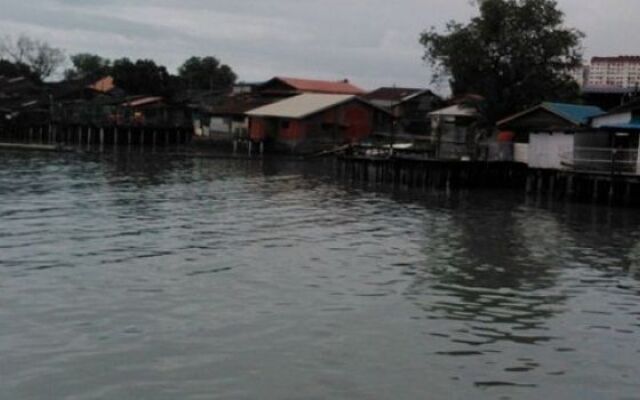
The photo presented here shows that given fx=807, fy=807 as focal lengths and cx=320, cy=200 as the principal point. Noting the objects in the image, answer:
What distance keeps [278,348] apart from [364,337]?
152 centimetres

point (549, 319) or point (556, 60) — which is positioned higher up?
point (556, 60)

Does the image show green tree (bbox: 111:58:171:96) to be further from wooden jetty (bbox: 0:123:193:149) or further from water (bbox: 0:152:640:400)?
water (bbox: 0:152:640:400)

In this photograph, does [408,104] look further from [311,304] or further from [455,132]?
[311,304]

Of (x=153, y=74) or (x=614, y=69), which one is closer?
(x=614, y=69)

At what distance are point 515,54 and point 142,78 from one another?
6139cm

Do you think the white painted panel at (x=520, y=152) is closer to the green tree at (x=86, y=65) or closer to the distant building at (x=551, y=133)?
the distant building at (x=551, y=133)

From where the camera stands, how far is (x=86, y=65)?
13012 cm

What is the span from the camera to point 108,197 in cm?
3341

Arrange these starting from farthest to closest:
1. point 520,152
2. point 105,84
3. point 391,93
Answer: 1. point 105,84
2. point 391,93
3. point 520,152

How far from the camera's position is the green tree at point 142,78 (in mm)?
102500

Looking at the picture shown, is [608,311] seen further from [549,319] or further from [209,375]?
[209,375]

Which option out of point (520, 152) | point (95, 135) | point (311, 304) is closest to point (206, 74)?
point (95, 135)

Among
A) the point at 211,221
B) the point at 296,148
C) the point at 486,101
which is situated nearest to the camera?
the point at 211,221

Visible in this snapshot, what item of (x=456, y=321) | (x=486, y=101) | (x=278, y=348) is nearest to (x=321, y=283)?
(x=456, y=321)
